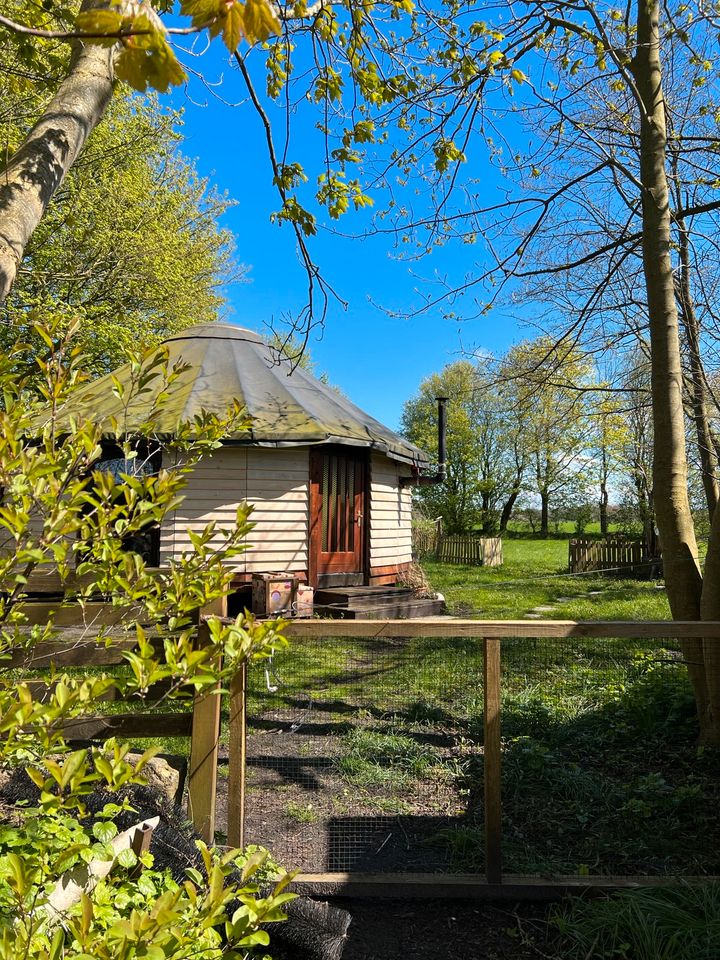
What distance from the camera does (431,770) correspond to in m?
4.07

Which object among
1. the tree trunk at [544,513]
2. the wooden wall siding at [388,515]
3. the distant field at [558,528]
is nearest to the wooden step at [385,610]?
the wooden wall siding at [388,515]

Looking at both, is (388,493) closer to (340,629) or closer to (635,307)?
(635,307)

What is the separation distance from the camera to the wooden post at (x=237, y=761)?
2.85 m

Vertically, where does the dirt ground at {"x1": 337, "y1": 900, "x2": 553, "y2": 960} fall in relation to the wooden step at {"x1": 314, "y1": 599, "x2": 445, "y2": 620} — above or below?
below

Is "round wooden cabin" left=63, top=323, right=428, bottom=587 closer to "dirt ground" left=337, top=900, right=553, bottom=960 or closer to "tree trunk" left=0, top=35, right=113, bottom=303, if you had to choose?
"tree trunk" left=0, top=35, right=113, bottom=303

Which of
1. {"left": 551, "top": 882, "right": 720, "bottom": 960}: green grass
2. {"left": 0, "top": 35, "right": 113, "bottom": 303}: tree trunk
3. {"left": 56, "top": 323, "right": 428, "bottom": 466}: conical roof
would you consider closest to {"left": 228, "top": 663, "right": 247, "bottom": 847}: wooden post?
{"left": 551, "top": 882, "right": 720, "bottom": 960}: green grass

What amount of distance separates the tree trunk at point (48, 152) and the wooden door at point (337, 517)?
8557 mm

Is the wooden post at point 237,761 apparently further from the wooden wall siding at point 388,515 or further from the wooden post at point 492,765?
the wooden wall siding at point 388,515

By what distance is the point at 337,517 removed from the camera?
37.7 feet

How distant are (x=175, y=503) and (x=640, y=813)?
3.15m

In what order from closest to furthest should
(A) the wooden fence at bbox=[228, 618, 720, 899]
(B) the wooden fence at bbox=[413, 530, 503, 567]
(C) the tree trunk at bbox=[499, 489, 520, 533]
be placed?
(A) the wooden fence at bbox=[228, 618, 720, 899]
(B) the wooden fence at bbox=[413, 530, 503, 567]
(C) the tree trunk at bbox=[499, 489, 520, 533]

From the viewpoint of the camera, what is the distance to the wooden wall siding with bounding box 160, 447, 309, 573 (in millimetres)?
10016

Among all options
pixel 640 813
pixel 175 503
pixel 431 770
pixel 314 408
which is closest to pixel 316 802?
pixel 431 770

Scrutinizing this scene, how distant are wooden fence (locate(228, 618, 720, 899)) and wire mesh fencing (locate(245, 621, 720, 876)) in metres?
0.05
